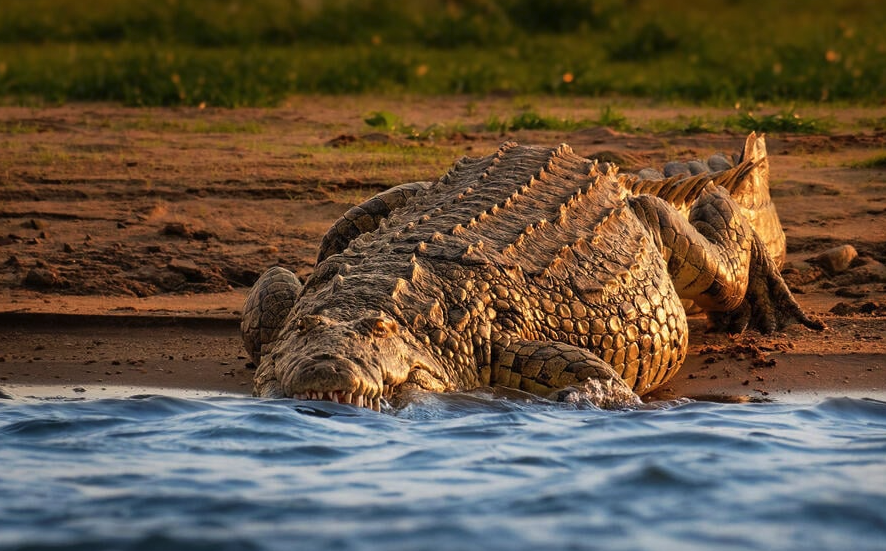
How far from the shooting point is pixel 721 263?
716 cm

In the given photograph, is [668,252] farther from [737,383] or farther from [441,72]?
[441,72]

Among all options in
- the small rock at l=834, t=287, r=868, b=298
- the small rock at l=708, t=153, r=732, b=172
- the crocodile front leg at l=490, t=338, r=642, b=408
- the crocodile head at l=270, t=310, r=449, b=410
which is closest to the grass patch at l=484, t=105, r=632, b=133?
the small rock at l=708, t=153, r=732, b=172

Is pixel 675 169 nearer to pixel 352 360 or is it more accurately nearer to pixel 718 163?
pixel 718 163

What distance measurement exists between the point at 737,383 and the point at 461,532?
99.2 inches

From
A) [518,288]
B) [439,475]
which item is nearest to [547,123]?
[518,288]

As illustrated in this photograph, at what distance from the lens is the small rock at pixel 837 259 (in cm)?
833

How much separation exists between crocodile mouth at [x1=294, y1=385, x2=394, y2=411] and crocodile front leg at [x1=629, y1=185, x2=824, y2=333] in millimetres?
2347

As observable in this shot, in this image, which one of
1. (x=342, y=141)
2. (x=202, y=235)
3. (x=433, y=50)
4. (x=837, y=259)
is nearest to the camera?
(x=837, y=259)

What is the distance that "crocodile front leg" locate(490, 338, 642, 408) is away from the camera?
549 centimetres

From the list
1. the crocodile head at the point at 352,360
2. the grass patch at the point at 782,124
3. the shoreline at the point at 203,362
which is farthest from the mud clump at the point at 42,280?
the grass patch at the point at 782,124

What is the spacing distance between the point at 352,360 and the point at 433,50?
10.9 metres

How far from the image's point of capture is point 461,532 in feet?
14.0

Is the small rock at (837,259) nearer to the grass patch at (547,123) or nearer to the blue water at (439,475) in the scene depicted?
the blue water at (439,475)

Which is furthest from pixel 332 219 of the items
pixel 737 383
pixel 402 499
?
pixel 402 499
